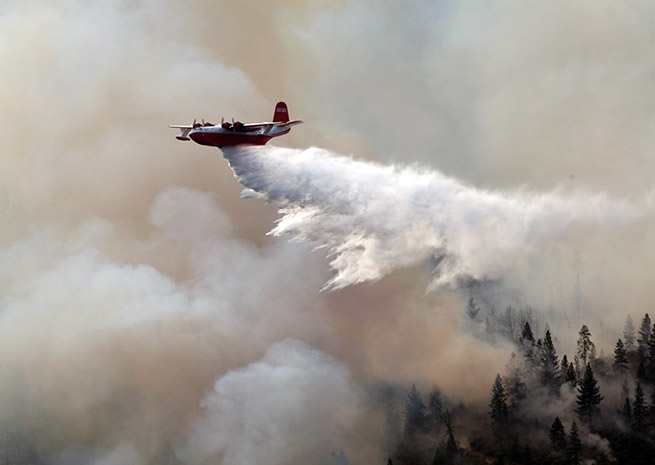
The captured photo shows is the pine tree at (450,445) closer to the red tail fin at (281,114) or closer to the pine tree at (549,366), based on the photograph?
the pine tree at (549,366)

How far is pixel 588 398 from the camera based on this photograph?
14138 centimetres

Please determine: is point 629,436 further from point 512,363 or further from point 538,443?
point 512,363

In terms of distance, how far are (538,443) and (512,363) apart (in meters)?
17.6

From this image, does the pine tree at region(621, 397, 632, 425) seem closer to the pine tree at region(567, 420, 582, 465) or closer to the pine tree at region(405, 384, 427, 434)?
the pine tree at region(567, 420, 582, 465)

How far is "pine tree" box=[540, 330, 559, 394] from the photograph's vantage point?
14950 cm

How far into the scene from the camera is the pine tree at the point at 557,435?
456 ft

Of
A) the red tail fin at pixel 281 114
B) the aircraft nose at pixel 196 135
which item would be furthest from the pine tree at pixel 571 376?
the aircraft nose at pixel 196 135

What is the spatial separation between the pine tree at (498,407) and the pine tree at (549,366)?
6.98 metres

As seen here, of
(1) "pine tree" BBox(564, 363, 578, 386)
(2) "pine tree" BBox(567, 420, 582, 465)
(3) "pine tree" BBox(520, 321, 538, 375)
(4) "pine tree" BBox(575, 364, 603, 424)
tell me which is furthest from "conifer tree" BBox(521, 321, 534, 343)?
(2) "pine tree" BBox(567, 420, 582, 465)

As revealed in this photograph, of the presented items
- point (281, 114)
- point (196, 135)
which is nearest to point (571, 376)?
point (281, 114)

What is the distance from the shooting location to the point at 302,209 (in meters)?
104

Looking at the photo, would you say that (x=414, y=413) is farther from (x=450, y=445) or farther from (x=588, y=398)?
(x=588, y=398)

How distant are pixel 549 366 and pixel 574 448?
18.7m

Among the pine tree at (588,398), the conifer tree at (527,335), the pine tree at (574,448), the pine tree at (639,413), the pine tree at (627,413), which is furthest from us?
the conifer tree at (527,335)
